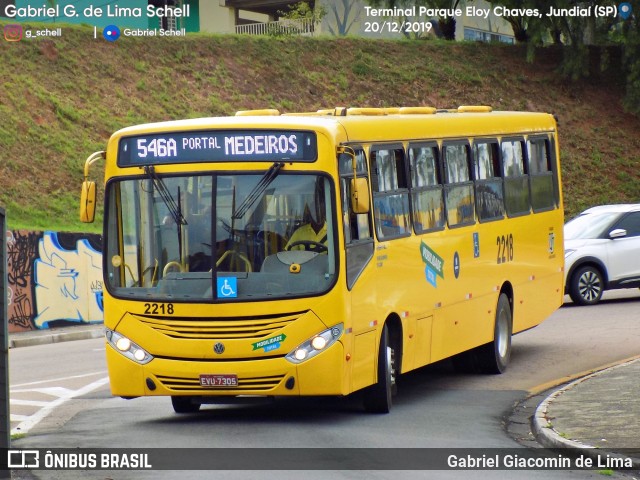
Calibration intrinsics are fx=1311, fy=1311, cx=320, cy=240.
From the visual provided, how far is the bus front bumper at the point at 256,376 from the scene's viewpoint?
1149cm

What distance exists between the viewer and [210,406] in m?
13.7

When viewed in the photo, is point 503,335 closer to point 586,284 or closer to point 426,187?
point 426,187

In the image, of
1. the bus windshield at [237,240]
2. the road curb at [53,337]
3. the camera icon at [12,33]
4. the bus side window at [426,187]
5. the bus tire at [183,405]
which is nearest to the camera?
the bus windshield at [237,240]

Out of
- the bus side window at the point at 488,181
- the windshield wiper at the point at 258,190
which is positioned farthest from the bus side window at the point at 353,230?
the bus side window at the point at 488,181

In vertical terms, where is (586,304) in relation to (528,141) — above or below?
below

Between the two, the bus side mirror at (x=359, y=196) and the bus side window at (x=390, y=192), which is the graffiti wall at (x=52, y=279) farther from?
the bus side mirror at (x=359, y=196)

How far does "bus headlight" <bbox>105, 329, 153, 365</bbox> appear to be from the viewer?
11.8 m

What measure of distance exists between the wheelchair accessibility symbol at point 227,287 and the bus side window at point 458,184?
397 cm

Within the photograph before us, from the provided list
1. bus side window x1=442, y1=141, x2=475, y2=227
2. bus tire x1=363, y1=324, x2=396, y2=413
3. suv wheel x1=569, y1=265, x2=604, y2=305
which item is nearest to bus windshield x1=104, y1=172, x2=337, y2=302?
bus tire x1=363, y1=324, x2=396, y2=413

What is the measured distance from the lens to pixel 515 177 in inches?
685

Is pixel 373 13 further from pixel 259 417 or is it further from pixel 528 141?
pixel 259 417

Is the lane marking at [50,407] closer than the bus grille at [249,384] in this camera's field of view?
No

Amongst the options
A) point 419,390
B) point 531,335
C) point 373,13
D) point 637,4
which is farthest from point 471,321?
point 373,13

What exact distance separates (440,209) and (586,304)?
38.0 feet
